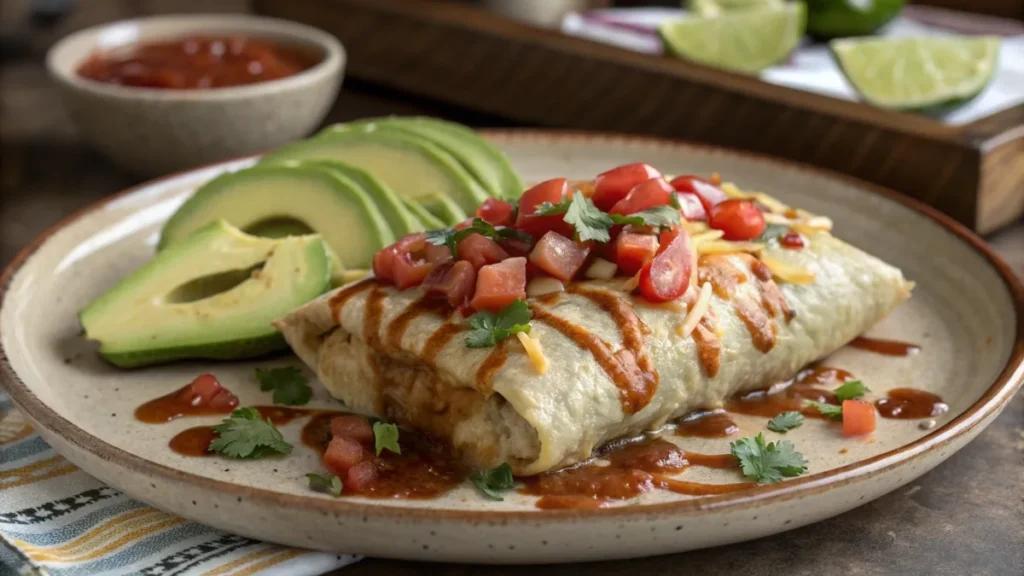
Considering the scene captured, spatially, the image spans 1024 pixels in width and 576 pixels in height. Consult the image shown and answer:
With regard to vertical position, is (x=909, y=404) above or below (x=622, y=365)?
below

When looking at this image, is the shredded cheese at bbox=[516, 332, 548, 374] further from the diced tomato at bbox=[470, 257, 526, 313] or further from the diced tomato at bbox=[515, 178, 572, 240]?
the diced tomato at bbox=[515, 178, 572, 240]

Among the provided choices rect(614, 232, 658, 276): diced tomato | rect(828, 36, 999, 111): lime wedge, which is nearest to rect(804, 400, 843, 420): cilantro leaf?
rect(614, 232, 658, 276): diced tomato

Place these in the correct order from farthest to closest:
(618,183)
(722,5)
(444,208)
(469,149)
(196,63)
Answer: (722,5), (196,63), (469,149), (444,208), (618,183)

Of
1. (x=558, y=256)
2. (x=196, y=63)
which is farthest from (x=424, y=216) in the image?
(x=196, y=63)

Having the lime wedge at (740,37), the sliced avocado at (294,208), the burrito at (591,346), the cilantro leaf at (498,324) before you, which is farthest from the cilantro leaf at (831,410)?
the lime wedge at (740,37)

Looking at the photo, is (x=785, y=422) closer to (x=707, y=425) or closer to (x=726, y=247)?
(x=707, y=425)

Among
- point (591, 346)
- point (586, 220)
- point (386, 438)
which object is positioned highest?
point (586, 220)
